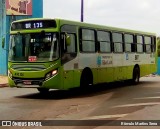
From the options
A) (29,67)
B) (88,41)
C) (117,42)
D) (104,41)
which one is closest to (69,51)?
(29,67)

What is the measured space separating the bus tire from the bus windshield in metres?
2.31

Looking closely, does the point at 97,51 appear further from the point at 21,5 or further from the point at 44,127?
the point at 21,5

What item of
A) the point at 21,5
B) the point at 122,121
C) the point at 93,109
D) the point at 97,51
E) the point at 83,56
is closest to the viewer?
the point at 122,121

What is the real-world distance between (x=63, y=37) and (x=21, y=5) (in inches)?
752

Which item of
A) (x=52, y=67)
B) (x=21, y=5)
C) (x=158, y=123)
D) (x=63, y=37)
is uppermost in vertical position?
(x=21, y=5)

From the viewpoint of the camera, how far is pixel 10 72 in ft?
58.3

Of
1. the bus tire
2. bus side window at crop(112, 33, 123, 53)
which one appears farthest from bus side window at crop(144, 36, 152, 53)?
the bus tire

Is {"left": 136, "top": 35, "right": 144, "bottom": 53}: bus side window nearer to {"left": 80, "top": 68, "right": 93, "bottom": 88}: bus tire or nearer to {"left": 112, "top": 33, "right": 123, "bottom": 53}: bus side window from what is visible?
{"left": 112, "top": 33, "right": 123, "bottom": 53}: bus side window

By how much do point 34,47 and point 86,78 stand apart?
117 inches

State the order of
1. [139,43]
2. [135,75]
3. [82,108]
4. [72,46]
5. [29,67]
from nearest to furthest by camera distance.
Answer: [82,108] → [29,67] → [72,46] → [135,75] → [139,43]

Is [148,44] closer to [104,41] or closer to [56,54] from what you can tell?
[104,41]

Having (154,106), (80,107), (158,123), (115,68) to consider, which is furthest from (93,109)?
(115,68)

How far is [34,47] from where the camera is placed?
17234 mm

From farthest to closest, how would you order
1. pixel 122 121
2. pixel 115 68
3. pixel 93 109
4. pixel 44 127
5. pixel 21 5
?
pixel 21 5 → pixel 115 68 → pixel 93 109 → pixel 122 121 → pixel 44 127
